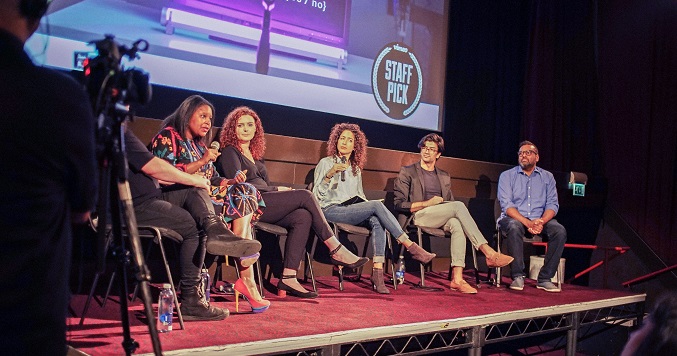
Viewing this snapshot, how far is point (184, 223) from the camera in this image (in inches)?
119

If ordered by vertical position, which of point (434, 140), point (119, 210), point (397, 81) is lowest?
point (119, 210)

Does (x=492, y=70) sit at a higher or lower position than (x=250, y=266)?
higher

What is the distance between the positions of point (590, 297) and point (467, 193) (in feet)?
4.96

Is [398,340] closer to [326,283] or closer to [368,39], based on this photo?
[326,283]

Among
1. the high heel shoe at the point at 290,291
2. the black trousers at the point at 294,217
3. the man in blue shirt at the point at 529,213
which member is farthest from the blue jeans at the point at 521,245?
the high heel shoe at the point at 290,291

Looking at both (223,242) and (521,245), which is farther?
(521,245)

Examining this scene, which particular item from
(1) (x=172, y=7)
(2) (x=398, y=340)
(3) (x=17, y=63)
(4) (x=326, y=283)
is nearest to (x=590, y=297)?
(2) (x=398, y=340)

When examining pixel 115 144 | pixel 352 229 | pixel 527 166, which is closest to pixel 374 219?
pixel 352 229

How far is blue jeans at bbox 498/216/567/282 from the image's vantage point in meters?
4.91

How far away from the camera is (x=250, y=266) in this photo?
10.9 feet

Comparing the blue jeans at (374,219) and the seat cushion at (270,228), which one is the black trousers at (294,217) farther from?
the blue jeans at (374,219)

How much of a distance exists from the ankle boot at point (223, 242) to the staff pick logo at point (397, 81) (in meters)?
2.94

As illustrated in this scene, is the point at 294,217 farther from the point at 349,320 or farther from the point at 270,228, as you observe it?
the point at 349,320

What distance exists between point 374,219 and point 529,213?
1723 mm
